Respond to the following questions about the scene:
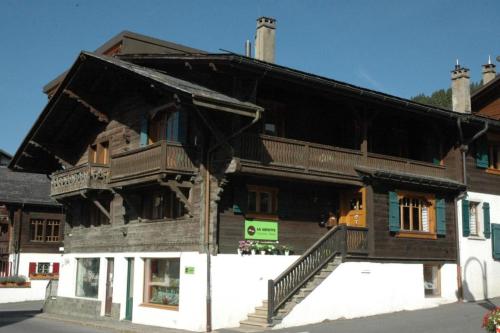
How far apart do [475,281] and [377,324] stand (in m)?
7.54

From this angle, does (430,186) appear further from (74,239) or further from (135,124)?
(74,239)

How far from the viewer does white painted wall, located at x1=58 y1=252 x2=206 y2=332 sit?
18438mm

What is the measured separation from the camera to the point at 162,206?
21.4 meters

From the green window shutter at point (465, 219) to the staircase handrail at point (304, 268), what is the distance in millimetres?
6116

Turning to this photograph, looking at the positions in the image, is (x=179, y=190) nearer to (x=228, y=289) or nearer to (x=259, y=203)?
(x=259, y=203)

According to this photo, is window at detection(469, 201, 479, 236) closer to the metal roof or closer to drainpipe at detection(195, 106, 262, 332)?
drainpipe at detection(195, 106, 262, 332)

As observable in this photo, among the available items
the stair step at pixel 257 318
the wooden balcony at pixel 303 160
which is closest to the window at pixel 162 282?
the stair step at pixel 257 318

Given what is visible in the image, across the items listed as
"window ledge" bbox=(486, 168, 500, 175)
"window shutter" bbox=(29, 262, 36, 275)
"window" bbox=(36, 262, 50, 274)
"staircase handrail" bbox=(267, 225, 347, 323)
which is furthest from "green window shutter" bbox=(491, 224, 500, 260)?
"window shutter" bbox=(29, 262, 36, 275)

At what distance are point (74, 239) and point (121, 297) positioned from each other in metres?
5.50

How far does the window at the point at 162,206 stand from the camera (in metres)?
20.6

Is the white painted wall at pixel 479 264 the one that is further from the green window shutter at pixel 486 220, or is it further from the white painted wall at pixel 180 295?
the white painted wall at pixel 180 295

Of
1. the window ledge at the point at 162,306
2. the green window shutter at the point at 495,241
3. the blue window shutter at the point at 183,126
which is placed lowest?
the window ledge at the point at 162,306

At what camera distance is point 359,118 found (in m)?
21.9

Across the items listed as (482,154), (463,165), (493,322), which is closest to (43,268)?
(463,165)
